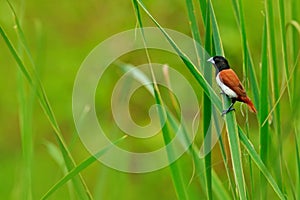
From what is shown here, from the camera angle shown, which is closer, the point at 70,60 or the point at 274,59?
the point at 274,59

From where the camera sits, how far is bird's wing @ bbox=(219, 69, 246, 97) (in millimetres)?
390

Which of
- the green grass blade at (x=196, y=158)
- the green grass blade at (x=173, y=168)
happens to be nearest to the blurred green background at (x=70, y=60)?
the green grass blade at (x=196, y=158)

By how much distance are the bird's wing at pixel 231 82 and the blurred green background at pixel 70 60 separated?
2.79 ft

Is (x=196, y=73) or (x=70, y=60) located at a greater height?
(x=70, y=60)

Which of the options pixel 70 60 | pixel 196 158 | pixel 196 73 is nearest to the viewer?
pixel 196 73

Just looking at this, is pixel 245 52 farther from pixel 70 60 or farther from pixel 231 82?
pixel 70 60

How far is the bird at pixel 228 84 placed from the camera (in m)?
0.39

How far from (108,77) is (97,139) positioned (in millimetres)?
331

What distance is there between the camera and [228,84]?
39 centimetres

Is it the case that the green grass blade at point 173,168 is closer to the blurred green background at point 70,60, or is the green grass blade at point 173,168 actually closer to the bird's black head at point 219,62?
the bird's black head at point 219,62

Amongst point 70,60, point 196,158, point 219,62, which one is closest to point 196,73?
point 219,62

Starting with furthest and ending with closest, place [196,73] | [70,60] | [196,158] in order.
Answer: [70,60] → [196,158] → [196,73]

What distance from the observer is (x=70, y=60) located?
1.58m

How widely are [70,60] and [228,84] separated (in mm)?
1218
